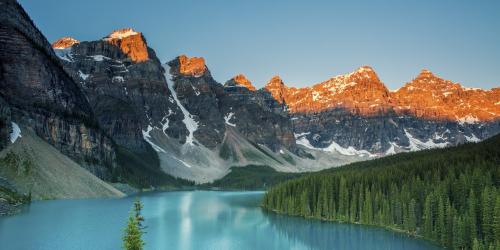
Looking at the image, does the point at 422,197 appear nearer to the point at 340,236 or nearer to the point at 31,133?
the point at 340,236

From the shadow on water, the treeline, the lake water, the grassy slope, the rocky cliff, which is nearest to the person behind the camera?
the lake water

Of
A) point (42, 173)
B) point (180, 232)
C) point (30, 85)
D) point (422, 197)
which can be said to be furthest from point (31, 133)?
point (422, 197)

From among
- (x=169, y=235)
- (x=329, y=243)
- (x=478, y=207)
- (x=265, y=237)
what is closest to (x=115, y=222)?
(x=169, y=235)

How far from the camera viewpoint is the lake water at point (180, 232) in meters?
73.4

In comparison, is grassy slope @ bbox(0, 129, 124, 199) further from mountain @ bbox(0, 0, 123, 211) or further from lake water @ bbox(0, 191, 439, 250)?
lake water @ bbox(0, 191, 439, 250)

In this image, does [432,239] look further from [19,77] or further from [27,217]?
[19,77]

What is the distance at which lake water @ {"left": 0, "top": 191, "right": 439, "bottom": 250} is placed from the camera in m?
73.4

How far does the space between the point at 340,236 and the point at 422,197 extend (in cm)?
1991

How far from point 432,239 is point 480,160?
31.5 meters

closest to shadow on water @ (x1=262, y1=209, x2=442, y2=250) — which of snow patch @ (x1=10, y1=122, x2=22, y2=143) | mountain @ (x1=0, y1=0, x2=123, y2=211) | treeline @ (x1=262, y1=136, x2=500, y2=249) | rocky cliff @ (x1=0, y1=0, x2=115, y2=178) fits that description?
treeline @ (x1=262, y1=136, x2=500, y2=249)

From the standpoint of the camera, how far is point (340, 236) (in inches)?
3688

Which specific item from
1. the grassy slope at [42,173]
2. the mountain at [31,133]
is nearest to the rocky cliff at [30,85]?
the mountain at [31,133]

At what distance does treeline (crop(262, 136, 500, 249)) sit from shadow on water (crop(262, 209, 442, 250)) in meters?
3.86

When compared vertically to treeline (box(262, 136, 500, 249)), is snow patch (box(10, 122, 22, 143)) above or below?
above
